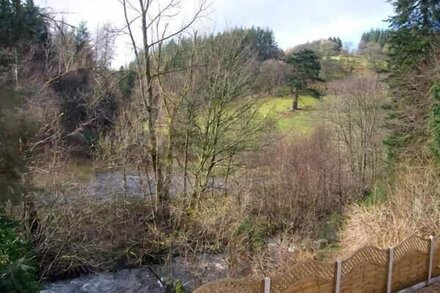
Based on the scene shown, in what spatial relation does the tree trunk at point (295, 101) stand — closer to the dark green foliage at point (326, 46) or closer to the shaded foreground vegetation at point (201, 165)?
the shaded foreground vegetation at point (201, 165)

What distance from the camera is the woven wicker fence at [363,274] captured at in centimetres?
627

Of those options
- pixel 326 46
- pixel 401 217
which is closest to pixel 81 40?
pixel 401 217

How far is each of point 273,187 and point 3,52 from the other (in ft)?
45.9

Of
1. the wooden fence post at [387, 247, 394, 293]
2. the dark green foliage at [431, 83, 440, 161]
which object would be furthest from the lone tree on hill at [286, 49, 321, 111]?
the wooden fence post at [387, 247, 394, 293]

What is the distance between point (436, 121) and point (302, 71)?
14300mm

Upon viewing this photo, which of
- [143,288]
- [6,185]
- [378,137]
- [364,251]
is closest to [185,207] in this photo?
[143,288]

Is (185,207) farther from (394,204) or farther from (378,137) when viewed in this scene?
(378,137)

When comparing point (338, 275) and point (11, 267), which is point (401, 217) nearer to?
point (338, 275)

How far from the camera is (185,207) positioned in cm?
1529

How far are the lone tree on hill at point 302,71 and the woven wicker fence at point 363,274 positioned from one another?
59.0 feet

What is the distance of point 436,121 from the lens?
571 inches

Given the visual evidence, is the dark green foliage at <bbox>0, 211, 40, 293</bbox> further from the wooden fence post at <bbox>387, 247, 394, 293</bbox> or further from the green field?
the green field

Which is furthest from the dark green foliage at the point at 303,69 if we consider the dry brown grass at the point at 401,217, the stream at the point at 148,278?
the stream at the point at 148,278

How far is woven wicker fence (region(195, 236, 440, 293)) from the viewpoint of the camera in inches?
247
